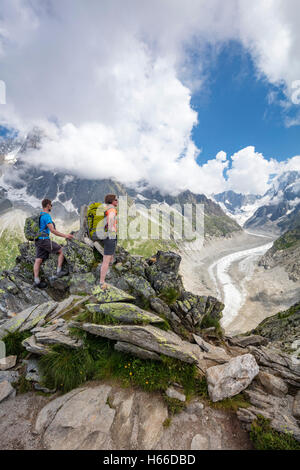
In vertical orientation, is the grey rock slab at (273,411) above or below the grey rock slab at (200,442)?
above

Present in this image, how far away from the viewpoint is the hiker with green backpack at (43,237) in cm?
1069

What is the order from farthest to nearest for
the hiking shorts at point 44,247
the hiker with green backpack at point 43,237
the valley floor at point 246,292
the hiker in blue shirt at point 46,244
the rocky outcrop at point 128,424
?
the valley floor at point 246,292 < the hiking shorts at point 44,247 < the hiker with green backpack at point 43,237 < the hiker in blue shirt at point 46,244 < the rocky outcrop at point 128,424

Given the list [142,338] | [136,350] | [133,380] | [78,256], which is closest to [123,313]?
[142,338]

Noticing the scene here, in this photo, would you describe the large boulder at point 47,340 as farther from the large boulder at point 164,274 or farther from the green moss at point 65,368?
the large boulder at point 164,274

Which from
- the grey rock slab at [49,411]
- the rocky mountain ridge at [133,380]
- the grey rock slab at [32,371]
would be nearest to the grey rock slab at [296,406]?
the rocky mountain ridge at [133,380]

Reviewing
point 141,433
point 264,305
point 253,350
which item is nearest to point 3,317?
point 141,433

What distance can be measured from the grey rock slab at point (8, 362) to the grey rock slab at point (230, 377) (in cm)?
766

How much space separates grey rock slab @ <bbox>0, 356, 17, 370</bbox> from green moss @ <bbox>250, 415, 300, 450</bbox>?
877 cm

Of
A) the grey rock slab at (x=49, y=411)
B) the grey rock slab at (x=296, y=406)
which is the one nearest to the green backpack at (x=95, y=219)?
the grey rock slab at (x=49, y=411)

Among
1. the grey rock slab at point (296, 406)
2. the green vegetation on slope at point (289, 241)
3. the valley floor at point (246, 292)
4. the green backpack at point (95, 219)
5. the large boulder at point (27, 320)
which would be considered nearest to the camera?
the grey rock slab at point (296, 406)

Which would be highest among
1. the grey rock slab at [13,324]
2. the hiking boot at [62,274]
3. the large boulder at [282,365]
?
the hiking boot at [62,274]

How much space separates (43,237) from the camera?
450 inches

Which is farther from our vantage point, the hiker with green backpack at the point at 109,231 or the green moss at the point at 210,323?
the green moss at the point at 210,323
